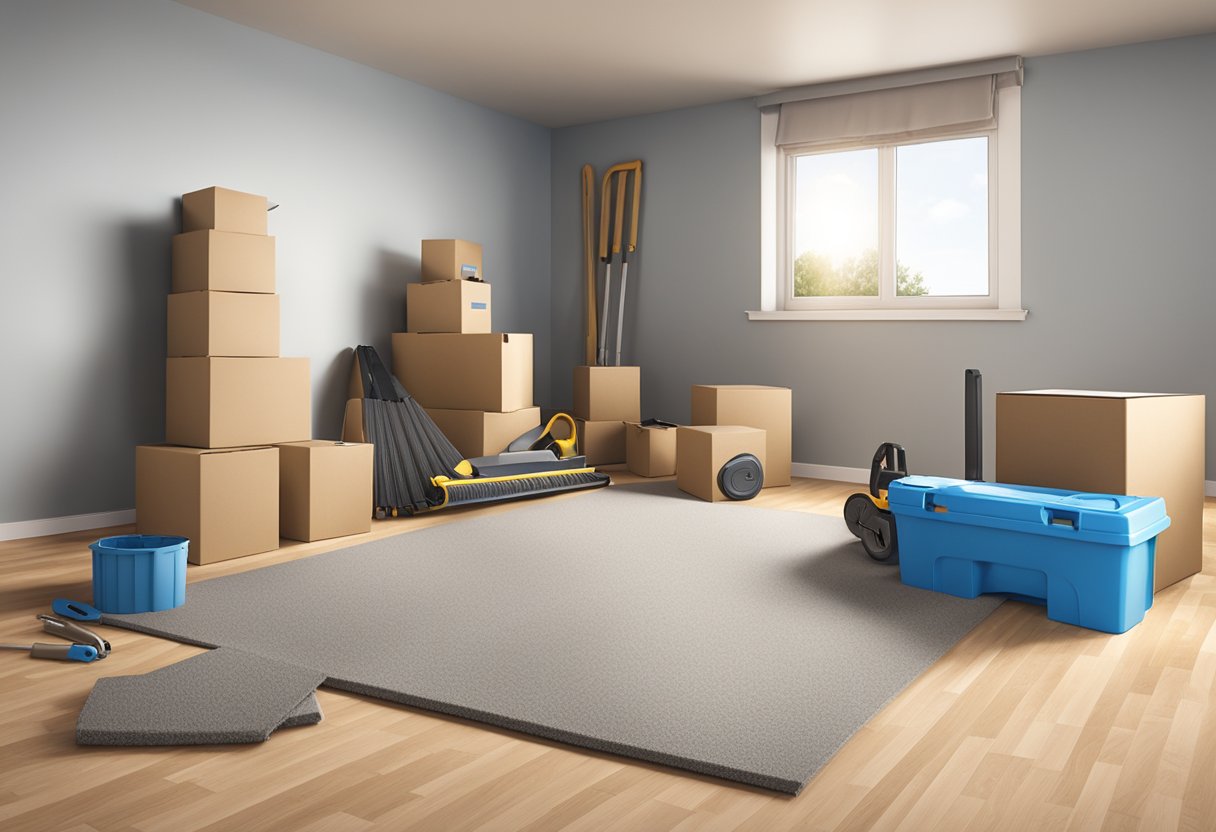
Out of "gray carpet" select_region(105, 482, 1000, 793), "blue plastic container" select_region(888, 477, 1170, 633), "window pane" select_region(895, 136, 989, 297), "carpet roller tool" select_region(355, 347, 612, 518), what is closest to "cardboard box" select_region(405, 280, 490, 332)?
"carpet roller tool" select_region(355, 347, 612, 518)

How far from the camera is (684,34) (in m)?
4.57

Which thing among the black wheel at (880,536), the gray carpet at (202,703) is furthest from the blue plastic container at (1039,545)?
the gray carpet at (202,703)

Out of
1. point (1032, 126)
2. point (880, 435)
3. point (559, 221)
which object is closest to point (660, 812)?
point (880, 435)

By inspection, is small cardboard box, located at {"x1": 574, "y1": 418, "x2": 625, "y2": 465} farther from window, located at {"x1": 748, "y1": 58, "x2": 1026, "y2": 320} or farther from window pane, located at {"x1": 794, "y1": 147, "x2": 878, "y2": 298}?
window pane, located at {"x1": 794, "y1": 147, "x2": 878, "y2": 298}

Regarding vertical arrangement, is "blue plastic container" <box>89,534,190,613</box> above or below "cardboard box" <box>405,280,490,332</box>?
below

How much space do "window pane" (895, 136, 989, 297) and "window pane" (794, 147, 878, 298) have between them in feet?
0.52

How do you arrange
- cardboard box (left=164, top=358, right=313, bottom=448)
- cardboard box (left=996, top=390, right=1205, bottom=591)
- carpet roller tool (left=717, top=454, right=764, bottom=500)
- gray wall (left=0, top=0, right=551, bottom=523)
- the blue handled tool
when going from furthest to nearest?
carpet roller tool (left=717, top=454, right=764, bottom=500)
gray wall (left=0, top=0, right=551, bottom=523)
cardboard box (left=164, top=358, right=313, bottom=448)
cardboard box (left=996, top=390, right=1205, bottom=591)
the blue handled tool

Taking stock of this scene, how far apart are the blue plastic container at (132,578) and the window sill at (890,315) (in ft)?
12.6

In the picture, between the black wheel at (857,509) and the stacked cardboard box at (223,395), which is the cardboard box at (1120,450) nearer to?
the black wheel at (857,509)

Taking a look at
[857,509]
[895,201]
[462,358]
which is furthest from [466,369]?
[895,201]

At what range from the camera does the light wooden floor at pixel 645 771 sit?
1486 mm

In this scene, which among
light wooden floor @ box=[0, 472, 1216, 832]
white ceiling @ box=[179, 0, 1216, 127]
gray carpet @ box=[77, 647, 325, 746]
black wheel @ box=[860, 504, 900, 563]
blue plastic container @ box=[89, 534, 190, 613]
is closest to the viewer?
light wooden floor @ box=[0, 472, 1216, 832]

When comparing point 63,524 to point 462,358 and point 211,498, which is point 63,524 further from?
point 462,358

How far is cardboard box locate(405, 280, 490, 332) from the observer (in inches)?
195
